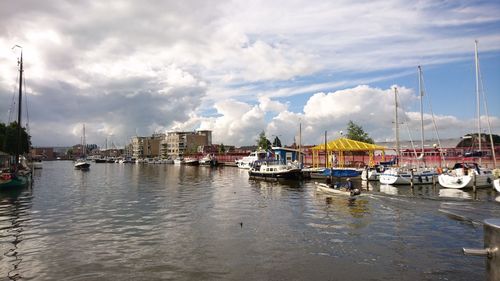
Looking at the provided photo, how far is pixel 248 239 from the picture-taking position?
23.4 m

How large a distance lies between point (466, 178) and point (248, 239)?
1525 inches

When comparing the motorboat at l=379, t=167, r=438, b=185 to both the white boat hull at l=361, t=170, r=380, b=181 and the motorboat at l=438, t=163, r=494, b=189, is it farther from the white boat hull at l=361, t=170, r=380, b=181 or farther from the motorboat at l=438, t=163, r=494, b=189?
the white boat hull at l=361, t=170, r=380, b=181

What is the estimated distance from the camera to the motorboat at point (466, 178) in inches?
1949

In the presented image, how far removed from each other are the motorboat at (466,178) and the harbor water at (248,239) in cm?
1002

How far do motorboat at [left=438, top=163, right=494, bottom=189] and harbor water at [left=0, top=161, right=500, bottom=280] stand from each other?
1002 cm

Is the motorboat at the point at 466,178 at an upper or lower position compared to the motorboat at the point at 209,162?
lower

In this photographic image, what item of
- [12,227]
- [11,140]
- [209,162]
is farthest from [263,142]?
[12,227]

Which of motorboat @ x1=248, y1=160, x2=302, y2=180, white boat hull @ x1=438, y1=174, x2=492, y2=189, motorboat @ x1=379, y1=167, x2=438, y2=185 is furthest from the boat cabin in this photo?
→ white boat hull @ x1=438, y1=174, x2=492, y2=189

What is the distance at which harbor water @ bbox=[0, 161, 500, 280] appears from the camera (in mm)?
17484

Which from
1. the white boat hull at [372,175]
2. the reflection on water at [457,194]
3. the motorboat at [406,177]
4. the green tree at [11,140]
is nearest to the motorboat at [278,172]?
the white boat hull at [372,175]

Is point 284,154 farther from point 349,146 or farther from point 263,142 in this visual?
point 263,142

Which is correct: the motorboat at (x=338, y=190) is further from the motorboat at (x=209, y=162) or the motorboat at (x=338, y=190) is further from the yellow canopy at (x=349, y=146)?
the motorboat at (x=209, y=162)

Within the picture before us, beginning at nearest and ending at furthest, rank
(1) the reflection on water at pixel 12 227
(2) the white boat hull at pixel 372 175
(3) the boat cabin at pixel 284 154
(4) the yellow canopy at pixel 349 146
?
(1) the reflection on water at pixel 12 227, (2) the white boat hull at pixel 372 175, (4) the yellow canopy at pixel 349 146, (3) the boat cabin at pixel 284 154

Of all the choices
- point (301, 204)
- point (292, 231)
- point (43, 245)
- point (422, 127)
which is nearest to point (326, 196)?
point (301, 204)
